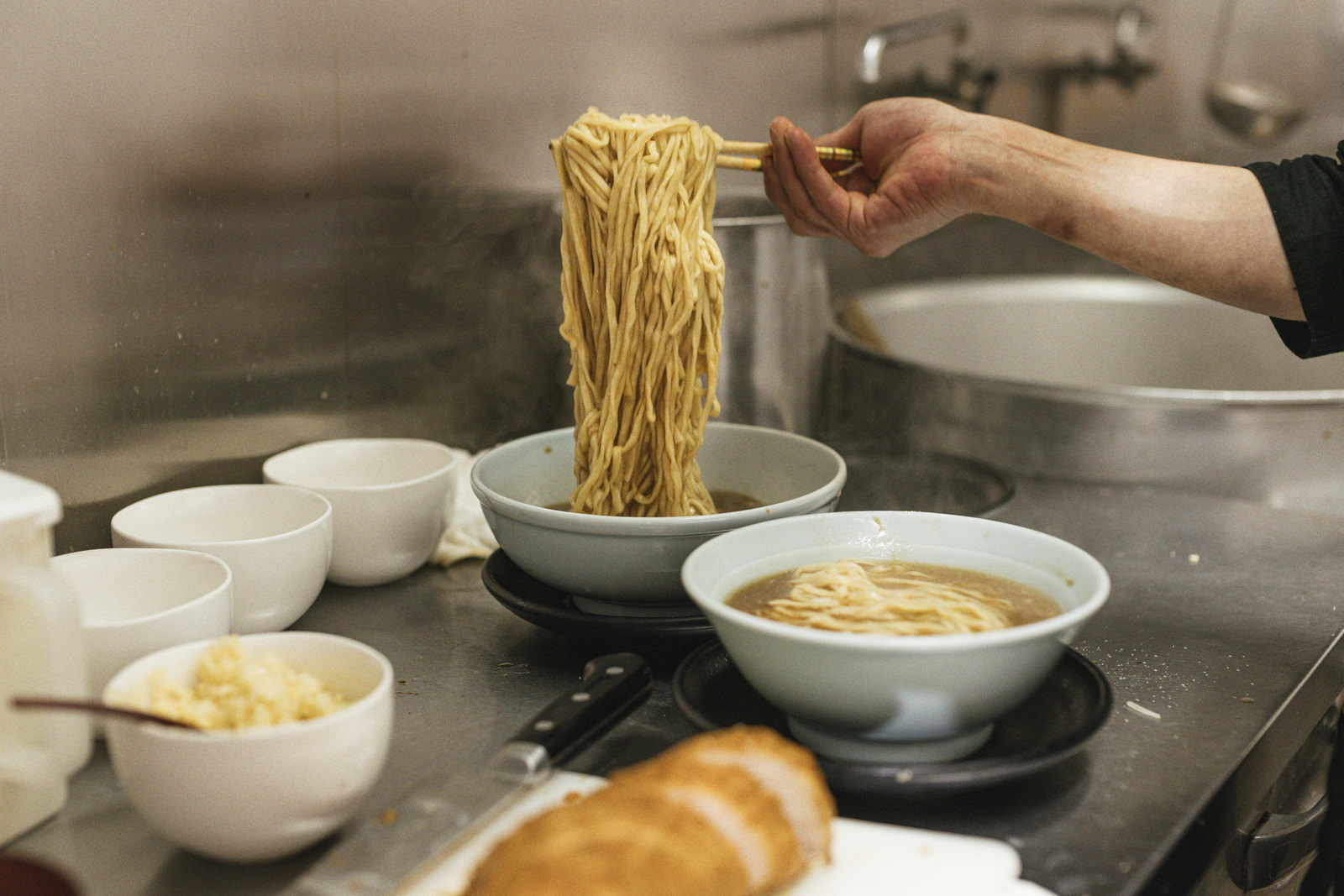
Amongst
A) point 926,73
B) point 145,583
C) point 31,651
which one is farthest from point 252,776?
point 926,73

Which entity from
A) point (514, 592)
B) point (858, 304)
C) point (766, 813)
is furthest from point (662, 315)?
point (858, 304)

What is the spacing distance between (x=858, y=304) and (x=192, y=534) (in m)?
1.61

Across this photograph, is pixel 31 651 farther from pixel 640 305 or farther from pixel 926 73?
pixel 926 73

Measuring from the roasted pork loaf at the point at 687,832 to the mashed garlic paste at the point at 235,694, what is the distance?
0.23 m

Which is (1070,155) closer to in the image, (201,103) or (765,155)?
(765,155)

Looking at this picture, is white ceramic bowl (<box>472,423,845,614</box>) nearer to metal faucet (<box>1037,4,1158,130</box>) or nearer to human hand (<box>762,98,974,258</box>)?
human hand (<box>762,98,974,258</box>)

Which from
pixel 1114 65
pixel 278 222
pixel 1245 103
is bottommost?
pixel 278 222

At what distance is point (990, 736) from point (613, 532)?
0.42m

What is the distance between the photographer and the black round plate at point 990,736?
94 centimetres

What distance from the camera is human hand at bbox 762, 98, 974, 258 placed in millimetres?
1602

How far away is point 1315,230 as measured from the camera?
1.41 metres

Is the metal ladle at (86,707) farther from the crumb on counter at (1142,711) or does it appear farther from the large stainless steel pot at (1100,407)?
the large stainless steel pot at (1100,407)

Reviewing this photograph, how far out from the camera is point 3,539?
2.93ft

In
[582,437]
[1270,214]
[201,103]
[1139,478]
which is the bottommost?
[1139,478]
